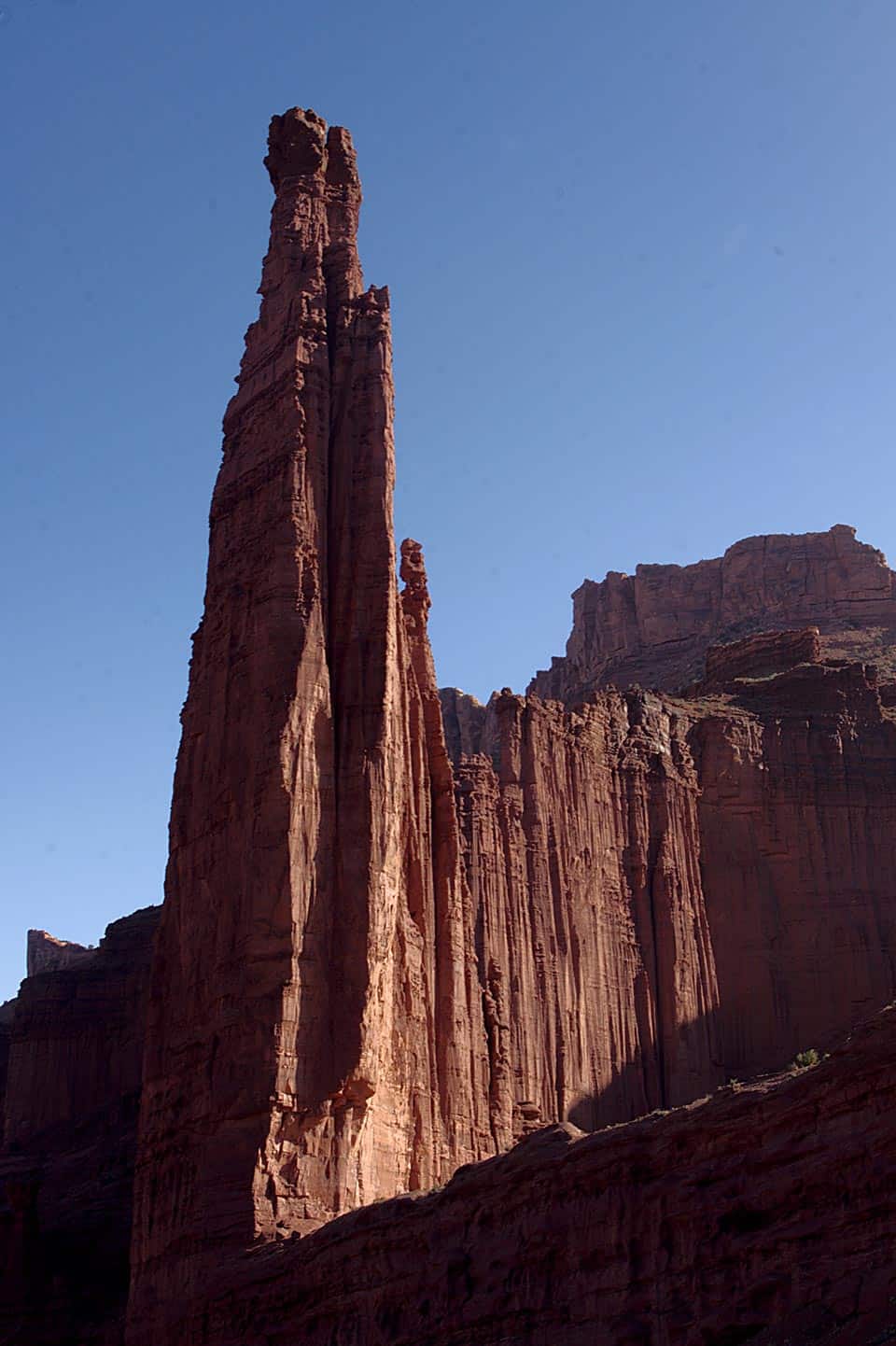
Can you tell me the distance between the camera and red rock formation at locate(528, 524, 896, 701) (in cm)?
9338

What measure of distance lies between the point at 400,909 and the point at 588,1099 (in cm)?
1094

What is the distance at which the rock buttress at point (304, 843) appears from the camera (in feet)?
124

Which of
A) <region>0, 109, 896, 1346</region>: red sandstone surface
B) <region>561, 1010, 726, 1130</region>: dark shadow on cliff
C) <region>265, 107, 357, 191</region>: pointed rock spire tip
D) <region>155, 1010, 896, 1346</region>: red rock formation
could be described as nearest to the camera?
<region>155, 1010, 896, 1346</region>: red rock formation

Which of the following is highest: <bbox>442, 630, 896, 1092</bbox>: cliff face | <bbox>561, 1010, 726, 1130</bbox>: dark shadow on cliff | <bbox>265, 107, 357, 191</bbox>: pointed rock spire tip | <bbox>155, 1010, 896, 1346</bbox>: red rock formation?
<bbox>265, 107, 357, 191</bbox>: pointed rock spire tip

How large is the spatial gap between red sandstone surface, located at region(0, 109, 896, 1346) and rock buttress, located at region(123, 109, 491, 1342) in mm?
83

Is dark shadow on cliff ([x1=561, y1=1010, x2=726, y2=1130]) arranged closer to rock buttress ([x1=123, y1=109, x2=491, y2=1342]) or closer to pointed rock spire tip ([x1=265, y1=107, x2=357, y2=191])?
rock buttress ([x1=123, y1=109, x2=491, y2=1342])

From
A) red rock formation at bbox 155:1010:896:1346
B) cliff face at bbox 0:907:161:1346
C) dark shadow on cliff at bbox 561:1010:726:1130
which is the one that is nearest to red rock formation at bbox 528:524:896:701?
cliff face at bbox 0:907:161:1346

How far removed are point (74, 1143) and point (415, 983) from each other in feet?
75.8

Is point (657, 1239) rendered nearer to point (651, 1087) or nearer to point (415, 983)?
point (415, 983)

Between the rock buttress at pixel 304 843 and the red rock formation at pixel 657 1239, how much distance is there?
3.59 metres

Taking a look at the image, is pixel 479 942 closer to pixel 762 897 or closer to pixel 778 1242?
pixel 762 897

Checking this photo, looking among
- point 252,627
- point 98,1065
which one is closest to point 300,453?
point 252,627

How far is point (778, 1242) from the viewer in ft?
83.4

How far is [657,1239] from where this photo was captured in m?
27.5
